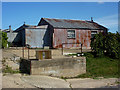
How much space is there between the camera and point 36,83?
21.4 ft

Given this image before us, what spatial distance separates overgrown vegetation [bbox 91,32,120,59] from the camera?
42.7 feet

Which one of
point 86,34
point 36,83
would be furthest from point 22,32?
point 36,83

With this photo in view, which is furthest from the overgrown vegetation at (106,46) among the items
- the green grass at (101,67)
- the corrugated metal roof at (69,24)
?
the corrugated metal roof at (69,24)

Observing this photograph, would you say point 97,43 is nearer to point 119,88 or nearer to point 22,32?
point 119,88

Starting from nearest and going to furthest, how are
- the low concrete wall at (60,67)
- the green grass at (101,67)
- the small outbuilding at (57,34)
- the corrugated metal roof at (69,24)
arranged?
the low concrete wall at (60,67) < the green grass at (101,67) < the small outbuilding at (57,34) < the corrugated metal roof at (69,24)

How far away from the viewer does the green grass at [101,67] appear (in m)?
9.64

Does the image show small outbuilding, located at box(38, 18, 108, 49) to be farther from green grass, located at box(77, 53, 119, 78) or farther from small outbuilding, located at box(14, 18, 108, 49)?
green grass, located at box(77, 53, 119, 78)

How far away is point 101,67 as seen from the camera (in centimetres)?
1070

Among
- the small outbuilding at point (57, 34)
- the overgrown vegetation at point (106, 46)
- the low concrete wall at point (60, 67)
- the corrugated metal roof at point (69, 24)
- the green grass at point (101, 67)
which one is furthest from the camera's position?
the corrugated metal roof at point (69, 24)

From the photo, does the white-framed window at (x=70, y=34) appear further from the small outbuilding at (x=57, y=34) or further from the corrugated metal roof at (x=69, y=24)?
the corrugated metal roof at (x=69, y=24)

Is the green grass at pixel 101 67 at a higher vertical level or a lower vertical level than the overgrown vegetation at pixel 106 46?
lower

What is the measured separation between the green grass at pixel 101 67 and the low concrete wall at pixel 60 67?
482 millimetres

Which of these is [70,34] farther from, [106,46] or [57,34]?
[106,46]

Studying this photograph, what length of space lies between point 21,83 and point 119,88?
415 cm
